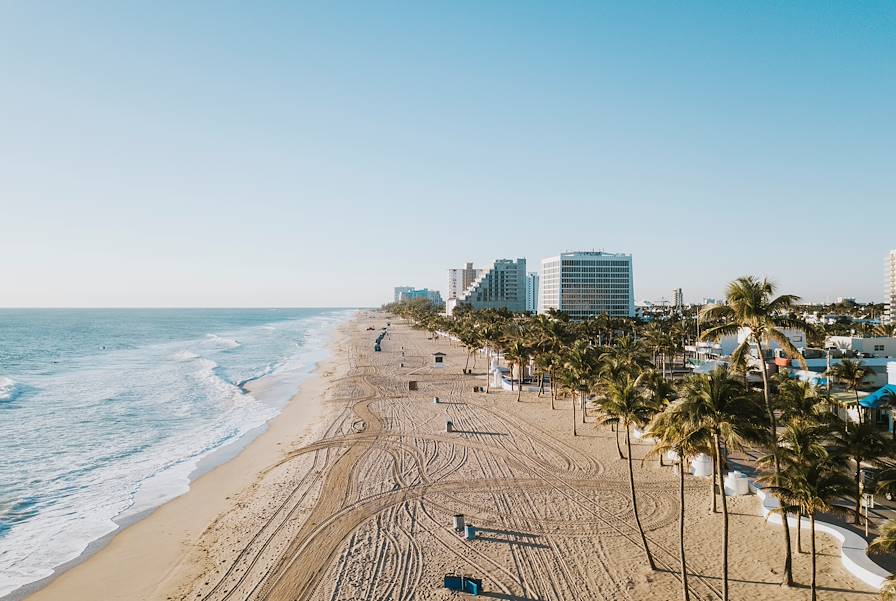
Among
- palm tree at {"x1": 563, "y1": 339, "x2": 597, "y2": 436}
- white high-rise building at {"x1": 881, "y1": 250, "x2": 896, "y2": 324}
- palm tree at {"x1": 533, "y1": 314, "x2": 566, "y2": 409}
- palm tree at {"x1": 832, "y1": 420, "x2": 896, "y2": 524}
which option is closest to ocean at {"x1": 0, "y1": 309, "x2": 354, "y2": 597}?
palm tree at {"x1": 563, "y1": 339, "x2": 597, "y2": 436}

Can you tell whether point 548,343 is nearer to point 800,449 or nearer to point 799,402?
point 799,402

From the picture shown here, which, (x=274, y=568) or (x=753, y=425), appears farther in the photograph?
(x=274, y=568)

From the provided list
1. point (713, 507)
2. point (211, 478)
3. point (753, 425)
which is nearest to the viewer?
point (753, 425)

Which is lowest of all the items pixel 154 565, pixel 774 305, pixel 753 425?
pixel 154 565

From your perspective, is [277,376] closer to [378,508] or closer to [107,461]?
[107,461]

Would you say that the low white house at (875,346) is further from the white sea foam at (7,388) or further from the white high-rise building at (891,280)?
the white high-rise building at (891,280)

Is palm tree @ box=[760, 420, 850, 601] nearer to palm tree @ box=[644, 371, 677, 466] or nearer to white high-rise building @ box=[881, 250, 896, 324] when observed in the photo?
palm tree @ box=[644, 371, 677, 466]

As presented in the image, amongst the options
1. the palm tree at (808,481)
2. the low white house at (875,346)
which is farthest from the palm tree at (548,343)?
the low white house at (875,346)

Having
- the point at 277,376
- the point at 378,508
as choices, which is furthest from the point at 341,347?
the point at 378,508
